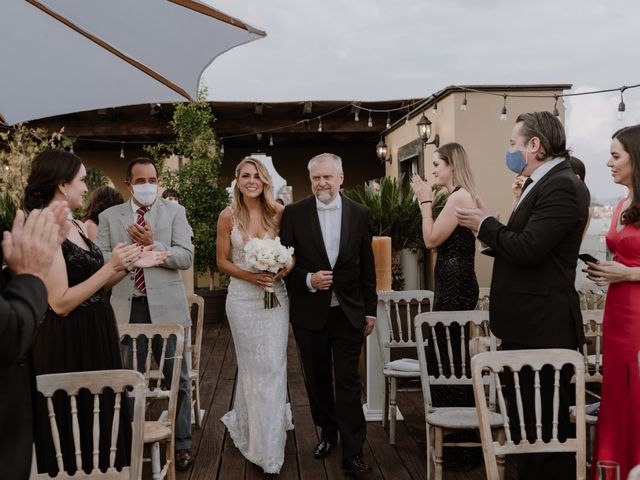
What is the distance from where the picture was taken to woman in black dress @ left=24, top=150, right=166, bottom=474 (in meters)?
2.56

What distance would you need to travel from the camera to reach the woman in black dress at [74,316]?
256 cm

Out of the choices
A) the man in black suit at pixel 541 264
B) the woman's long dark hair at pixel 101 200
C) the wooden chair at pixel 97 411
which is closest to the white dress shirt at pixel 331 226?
the man in black suit at pixel 541 264

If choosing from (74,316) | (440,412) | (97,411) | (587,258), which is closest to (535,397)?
(587,258)

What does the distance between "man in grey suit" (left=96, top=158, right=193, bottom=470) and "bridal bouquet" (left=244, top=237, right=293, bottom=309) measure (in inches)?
20.8

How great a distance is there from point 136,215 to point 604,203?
586 centimetres

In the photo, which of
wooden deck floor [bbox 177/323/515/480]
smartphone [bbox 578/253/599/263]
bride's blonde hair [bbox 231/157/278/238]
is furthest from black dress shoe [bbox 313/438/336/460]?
smartphone [bbox 578/253/599/263]

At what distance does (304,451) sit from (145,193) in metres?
1.96

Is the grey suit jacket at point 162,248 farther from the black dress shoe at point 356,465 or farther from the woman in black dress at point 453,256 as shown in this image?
the woman in black dress at point 453,256

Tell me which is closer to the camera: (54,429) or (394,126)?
(54,429)

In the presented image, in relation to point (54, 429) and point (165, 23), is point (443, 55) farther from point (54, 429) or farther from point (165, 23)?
point (54, 429)

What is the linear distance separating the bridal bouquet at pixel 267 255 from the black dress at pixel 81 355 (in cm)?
95

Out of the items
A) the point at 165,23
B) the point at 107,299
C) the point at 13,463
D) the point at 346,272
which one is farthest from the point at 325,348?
the point at 13,463

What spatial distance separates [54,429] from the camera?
2.19 meters

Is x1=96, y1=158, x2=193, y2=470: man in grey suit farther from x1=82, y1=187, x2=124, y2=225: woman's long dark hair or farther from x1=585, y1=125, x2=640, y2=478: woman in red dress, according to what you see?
x1=585, y1=125, x2=640, y2=478: woman in red dress
